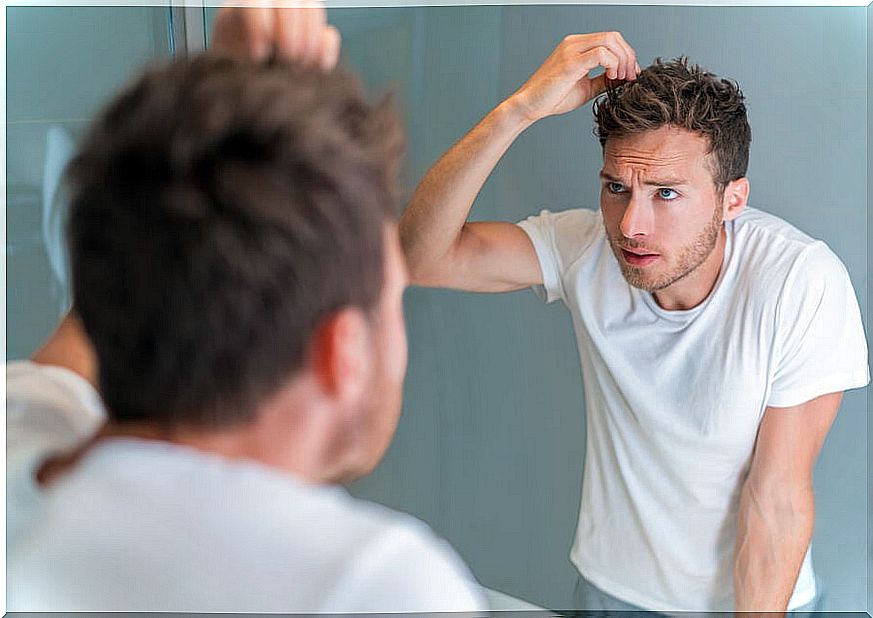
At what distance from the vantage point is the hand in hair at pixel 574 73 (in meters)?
1.28

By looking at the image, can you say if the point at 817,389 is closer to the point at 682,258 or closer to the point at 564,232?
the point at 682,258

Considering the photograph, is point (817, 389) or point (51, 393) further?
point (817, 389)

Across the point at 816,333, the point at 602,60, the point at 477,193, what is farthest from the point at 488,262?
the point at 816,333

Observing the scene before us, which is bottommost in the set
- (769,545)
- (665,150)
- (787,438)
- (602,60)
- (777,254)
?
(769,545)

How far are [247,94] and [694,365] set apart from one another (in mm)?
897

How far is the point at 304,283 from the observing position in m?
0.51

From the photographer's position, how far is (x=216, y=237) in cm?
50

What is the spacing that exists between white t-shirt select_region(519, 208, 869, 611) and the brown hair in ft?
0.26

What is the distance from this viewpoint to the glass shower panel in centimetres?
147

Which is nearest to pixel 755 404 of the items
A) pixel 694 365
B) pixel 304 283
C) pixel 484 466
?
pixel 694 365

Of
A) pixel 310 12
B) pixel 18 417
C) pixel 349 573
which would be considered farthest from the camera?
pixel 310 12

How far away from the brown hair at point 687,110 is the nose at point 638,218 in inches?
3.4

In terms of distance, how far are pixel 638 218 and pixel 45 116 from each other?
85cm

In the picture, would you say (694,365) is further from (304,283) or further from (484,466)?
(304,283)
